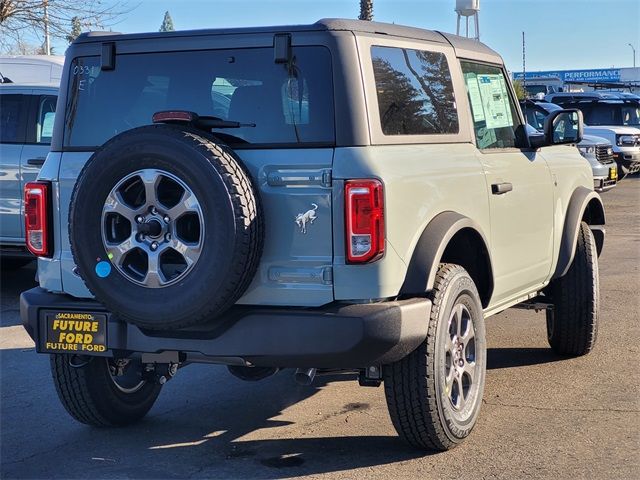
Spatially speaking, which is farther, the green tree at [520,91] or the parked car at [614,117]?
the green tree at [520,91]

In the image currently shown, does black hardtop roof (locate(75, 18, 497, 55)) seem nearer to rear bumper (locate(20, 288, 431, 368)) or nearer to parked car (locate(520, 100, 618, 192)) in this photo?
rear bumper (locate(20, 288, 431, 368))

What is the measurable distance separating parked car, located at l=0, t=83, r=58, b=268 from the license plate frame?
4747 mm

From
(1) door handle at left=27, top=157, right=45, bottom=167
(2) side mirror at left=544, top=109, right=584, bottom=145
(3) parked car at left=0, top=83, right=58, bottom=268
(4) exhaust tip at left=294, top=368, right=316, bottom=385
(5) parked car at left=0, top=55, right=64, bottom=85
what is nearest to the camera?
(4) exhaust tip at left=294, top=368, right=316, bottom=385

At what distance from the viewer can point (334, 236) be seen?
13.4 feet

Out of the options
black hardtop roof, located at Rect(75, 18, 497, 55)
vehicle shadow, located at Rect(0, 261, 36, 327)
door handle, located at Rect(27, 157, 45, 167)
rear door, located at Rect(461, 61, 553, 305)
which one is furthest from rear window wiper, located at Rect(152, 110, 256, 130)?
door handle, located at Rect(27, 157, 45, 167)

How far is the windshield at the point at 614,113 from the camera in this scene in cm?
2261

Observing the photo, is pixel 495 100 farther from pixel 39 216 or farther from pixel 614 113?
pixel 614 113

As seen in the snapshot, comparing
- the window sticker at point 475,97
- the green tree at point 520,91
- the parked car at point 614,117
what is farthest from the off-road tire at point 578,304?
the green tree at point 520,91

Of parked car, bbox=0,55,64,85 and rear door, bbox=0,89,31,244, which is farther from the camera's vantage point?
parked car, bbox=0,55,64,85

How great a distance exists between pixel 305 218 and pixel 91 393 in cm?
169

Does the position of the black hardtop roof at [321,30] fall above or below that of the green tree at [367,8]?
below

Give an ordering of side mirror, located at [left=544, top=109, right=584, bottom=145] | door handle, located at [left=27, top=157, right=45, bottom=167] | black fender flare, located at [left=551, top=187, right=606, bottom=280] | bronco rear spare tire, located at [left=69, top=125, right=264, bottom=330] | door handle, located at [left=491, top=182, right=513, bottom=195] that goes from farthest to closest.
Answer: door handle, located at [left=27, top=157, right=45, bottom=167] < black fender flare, located at [left=551, top=187, right=606, bottom=280] < side mirror, located at [left=544, top=109, right=584, bottom=145] < door handle, located at [left=491, top=182, right=513, bottom=195] < bronco rear spare tire, located at [left=69, top=125, right=264, bottom=330]

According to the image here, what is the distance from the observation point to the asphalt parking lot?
4.45m

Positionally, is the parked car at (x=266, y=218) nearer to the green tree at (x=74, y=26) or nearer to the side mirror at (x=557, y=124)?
the side mirror at (x=557, y=124)
